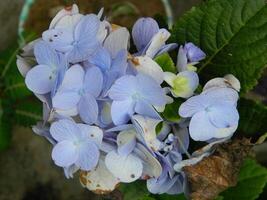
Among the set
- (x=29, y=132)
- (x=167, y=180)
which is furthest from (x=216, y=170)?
(x=29, y=132)

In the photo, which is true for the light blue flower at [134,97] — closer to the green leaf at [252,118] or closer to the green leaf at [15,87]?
the green leaf at [252,118]

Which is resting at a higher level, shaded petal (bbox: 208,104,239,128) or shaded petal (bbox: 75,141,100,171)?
shaded petal (bbox: 208,104,239,128)

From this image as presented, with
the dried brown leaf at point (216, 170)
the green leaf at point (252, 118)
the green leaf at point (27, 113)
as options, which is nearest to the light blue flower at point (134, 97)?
the dried brown leaf at point (216, 170)

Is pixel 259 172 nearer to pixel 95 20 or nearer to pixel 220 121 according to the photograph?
pixel 220 121

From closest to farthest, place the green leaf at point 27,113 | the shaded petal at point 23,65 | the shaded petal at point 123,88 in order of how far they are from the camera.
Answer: the shaded petal at point 123,88, the shaded petal at point 23,65, the green leaf at point 27,113

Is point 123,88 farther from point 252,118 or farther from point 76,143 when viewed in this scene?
point 252,118

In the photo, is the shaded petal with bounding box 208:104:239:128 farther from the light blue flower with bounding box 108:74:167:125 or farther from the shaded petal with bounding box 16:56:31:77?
the shaded petal with bounding box 16:56:31:77

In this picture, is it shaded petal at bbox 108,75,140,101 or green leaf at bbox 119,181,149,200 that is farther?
green leaf at bbox 119,181,149,200

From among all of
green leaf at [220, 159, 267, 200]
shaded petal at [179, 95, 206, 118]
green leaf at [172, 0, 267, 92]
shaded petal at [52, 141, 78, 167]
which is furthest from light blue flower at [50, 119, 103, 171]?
green leaf at [220, 159, 267, 200]

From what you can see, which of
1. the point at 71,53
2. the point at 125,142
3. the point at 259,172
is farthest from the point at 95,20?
the point at 259,172
